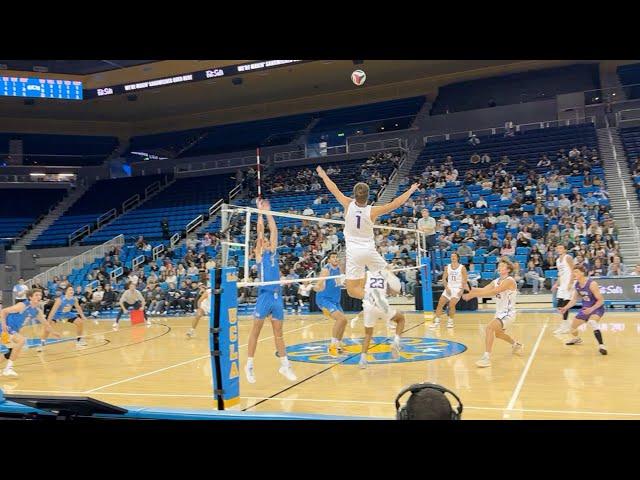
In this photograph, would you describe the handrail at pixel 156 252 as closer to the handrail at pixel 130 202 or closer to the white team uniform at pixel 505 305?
the handrail at pixel 130 202

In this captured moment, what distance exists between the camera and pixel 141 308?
17.2 meters

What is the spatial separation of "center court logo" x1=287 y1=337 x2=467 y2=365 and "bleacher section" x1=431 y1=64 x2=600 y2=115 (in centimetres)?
1915

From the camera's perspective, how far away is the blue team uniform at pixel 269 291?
728 centimetres

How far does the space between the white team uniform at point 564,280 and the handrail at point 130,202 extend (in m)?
25.0

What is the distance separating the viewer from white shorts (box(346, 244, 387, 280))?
24.8ft

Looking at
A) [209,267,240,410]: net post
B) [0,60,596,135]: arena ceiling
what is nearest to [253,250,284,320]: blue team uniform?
[209,267,240,410]: net post

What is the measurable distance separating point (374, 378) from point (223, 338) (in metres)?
2.70

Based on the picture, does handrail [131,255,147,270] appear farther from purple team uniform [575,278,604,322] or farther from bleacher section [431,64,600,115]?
purple team uniform [575,278,604,322]

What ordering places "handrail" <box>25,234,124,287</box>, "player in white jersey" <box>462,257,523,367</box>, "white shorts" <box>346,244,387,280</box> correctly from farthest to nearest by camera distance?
"handrail" <box>25,234,124,287</box>, "player in white jersey" <box>462,257,523,367</box>, "white shorts" <box>346,244,387,280</box>

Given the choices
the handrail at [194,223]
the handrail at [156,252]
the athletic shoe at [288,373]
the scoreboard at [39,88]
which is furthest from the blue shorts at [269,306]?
the scoreboard at [39,88]

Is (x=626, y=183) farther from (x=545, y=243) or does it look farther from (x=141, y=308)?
(x=141, y=308)

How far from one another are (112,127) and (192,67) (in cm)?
1185

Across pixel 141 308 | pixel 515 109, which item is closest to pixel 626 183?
pixel 515 109
